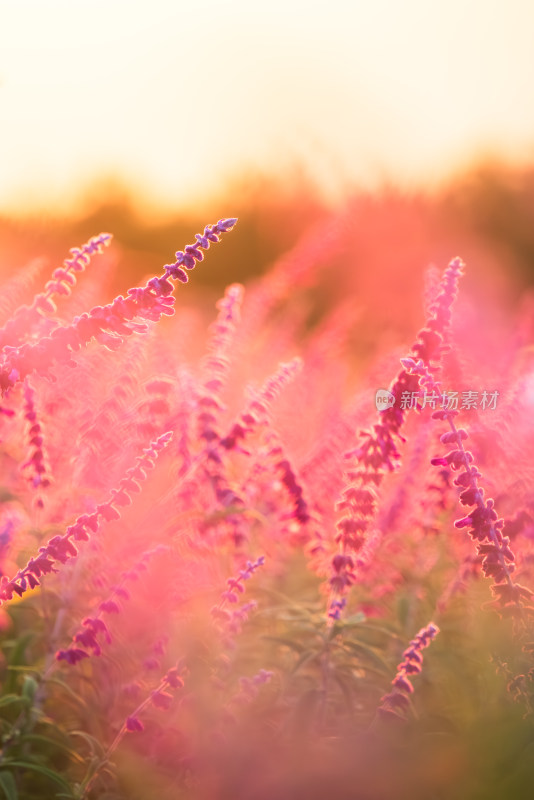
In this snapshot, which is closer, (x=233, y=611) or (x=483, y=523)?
(x=483, y=523)

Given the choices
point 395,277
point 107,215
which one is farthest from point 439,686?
point 107,215

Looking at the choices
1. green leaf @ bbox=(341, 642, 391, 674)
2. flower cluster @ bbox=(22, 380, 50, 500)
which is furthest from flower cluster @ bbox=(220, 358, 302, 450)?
green leaf @ bbox=(341, 642, 391, 674)

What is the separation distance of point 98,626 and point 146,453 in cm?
66

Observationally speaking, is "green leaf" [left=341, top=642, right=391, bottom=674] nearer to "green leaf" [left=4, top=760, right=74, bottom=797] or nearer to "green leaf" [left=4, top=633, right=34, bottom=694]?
"green leaf" [left=4, top=760, right=74, bottom=797]

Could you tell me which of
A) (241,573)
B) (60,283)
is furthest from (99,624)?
(60,283)

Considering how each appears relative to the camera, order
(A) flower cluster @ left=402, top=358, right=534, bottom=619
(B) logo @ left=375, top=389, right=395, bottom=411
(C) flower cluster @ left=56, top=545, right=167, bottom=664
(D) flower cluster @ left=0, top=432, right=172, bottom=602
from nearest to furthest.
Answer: (A) flower cluster @ left=402, top=358, right=534, bottom=619 → (D) flower cluster @ left=0, top=432, right=172, bottom=602 → (B) logo @ left=375, top=389, right=395, bottom=411 → (C) flower cluster @ left=56, top=545, right=167, bottom=664

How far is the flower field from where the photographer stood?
219 centimetres

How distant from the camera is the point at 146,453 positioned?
8.71 feet

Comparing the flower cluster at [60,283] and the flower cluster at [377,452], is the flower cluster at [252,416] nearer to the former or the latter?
the flower cluster at [377,452]

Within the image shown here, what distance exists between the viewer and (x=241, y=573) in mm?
3035

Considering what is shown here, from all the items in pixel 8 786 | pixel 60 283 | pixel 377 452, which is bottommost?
pixel 8 786

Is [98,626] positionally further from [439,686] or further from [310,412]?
[310,412]

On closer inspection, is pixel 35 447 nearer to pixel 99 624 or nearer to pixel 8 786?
pixel 99 624

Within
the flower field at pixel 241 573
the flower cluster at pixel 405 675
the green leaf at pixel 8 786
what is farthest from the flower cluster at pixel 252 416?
the green leaf at pixel 8 786
